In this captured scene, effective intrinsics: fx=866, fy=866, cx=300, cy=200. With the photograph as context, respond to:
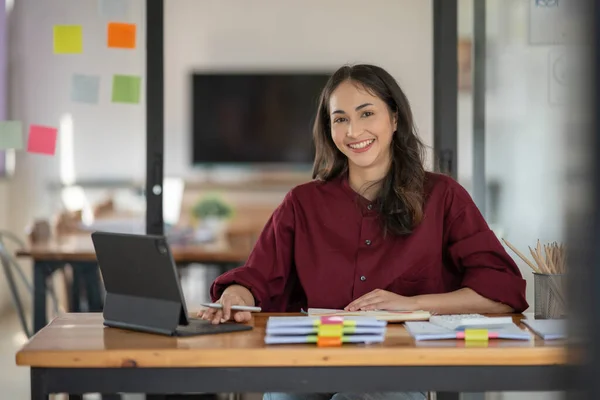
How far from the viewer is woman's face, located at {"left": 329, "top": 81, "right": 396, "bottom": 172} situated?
7.09 feet

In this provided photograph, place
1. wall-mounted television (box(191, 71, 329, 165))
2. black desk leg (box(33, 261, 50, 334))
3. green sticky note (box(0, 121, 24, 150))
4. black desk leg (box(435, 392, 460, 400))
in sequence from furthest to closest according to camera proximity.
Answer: wall-mounted television (box(191, 71, 329, 165)) < black desk leg (box(33, 261, 50, 334)) < green sticky note (box(0, 121, 24, 150)) < black desk leg (box(435, 392, 460, 400))

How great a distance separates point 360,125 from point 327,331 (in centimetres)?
81

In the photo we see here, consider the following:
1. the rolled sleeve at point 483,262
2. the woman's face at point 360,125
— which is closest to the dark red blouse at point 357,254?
the rolled sleeve at point 483,262

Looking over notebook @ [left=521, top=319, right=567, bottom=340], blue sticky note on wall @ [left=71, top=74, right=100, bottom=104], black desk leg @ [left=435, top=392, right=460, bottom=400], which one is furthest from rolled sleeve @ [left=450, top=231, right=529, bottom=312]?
blue sticky note on wall @ [left=71, top=74, right=100, bottom=104]

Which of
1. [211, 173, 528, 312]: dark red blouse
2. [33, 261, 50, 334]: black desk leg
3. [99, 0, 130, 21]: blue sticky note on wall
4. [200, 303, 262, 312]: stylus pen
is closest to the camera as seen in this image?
[200, 303, 262, 312]: stylus pen

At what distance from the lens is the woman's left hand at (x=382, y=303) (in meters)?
1.87

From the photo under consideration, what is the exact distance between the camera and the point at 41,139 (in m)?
3.19

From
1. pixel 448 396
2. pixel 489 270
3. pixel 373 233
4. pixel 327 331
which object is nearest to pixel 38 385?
pixel 327 331

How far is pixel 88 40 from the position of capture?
320cm

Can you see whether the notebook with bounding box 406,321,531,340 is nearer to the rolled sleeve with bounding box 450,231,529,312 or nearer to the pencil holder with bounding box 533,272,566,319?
the pencil holder with bounding box 533,272,566,319

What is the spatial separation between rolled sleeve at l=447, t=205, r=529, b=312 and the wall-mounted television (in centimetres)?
573

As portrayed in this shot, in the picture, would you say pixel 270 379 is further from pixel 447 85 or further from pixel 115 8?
pixel 115 8

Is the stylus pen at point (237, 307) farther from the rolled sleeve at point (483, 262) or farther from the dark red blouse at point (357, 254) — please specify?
the rolled sleeve at point (483, 262)

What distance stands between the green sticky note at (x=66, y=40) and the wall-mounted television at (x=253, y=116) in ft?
15.2
